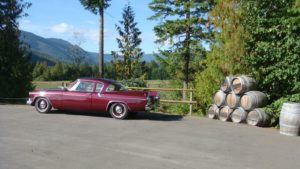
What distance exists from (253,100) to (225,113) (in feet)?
4.10

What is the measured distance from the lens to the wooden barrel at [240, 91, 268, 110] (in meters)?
13.4

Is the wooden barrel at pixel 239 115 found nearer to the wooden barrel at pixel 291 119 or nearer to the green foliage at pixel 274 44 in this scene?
the green foliage at pixel 274 44

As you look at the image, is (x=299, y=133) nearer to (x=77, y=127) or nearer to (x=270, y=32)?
(x=270, y=32)

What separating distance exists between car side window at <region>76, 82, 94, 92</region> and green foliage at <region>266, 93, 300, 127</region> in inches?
240

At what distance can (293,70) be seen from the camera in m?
13.1

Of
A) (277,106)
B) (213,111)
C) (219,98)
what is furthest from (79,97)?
(277,106)

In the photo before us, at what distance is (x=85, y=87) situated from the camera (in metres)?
14.5

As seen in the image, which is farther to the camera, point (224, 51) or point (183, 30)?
point (183, 30)

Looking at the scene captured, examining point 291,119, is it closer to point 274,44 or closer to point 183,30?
point 274,44

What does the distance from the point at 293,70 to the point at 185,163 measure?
22.3 feet

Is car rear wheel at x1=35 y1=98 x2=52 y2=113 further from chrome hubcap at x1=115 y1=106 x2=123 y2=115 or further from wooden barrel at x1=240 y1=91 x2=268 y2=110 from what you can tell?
wooden barrel at x1=240 y1=91 x2=268 y2=110

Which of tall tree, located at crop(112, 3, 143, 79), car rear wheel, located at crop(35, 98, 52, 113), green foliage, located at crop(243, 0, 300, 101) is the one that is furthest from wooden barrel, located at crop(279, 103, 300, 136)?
tall tree, located at crop(112, 3, 143, 79)

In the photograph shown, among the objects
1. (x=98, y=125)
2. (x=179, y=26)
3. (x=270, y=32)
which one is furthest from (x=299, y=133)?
(x=179, y=26)

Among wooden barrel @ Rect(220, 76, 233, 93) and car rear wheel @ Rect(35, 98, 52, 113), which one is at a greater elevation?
wooden barrel @ Rect(220, 76, 233, 93)
